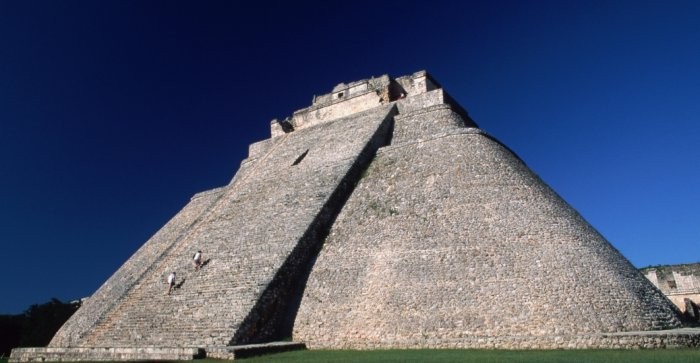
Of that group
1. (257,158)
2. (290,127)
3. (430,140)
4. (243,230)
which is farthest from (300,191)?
(290,127)

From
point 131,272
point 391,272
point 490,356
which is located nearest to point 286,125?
point 131,272

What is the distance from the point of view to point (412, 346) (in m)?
9.23

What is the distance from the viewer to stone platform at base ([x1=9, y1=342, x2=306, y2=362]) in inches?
356

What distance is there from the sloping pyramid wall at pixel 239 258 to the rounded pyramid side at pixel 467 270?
0.78 meters

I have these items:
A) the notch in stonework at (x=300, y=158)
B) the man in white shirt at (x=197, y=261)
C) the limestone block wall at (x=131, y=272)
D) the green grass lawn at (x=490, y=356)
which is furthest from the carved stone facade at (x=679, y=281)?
the limestone block wall at (x=131, y=272)

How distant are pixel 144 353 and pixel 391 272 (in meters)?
5.30

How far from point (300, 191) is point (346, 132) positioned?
421 cm

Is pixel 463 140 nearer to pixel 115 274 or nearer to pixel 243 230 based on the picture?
pixel 243 230

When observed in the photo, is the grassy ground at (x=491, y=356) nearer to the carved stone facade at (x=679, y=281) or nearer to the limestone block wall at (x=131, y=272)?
the limestone block wall at (x=131, y=272)

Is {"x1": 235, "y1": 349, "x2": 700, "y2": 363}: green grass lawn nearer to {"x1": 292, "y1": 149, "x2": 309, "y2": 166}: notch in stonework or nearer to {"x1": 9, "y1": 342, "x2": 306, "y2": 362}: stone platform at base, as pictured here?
A: {"x1": 9, "y1": 342, "x2": 306, "y2": 362}: stone platform at base

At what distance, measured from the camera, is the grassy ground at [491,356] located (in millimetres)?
7016

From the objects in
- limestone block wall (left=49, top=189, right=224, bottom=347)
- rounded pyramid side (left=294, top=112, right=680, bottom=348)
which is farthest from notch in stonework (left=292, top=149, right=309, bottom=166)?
rounded pyramid side (left=294, top=112, right=680, bottom=348)

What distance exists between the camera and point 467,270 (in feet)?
33.7

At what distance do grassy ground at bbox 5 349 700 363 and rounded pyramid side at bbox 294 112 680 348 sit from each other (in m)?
0.69
